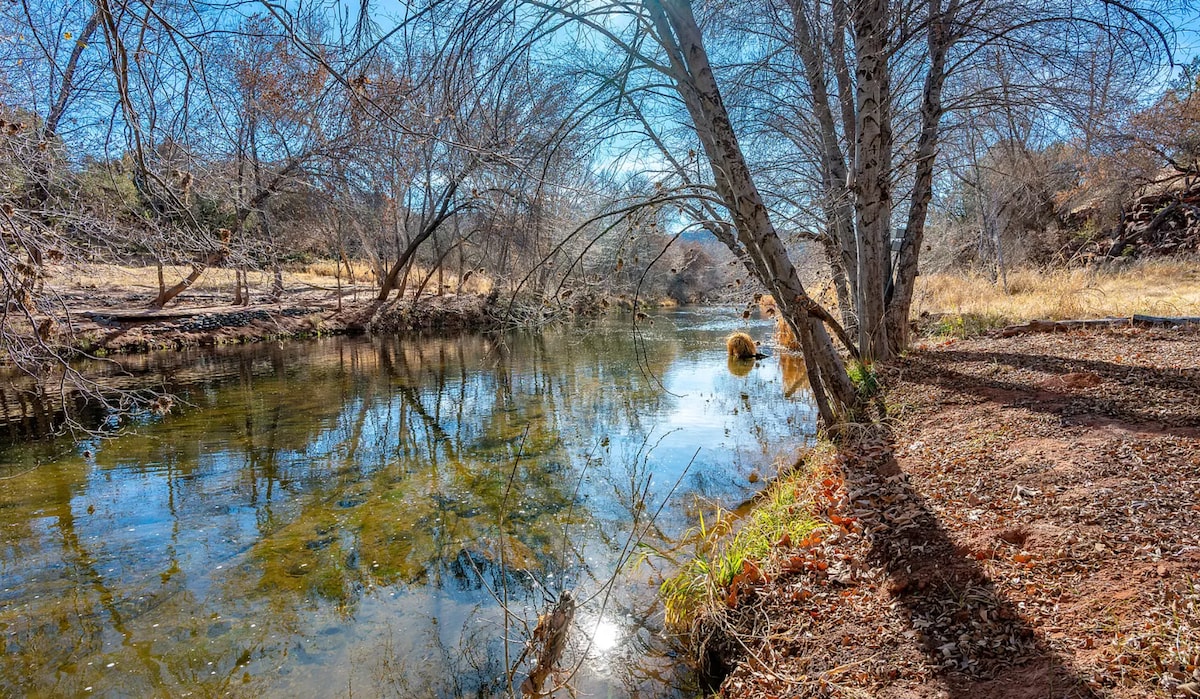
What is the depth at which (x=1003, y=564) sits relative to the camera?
2.59 meters

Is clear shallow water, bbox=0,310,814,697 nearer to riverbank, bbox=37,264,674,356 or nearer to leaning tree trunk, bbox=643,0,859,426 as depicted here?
leaning tree trunk, bbox=643,0,859,426

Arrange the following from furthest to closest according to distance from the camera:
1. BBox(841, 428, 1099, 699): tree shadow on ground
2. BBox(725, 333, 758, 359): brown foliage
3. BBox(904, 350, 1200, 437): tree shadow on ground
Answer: BBox(725, 333, 758, 359): brown foliage, BBox(904, 350, 1200, 437): tree shadow on ground, BBox(841, 428, 1099, 699): tree shadow on ground

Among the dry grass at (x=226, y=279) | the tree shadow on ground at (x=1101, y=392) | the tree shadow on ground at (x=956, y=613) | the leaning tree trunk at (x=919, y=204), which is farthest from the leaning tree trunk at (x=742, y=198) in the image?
the dry grass at (x=226, y=279)

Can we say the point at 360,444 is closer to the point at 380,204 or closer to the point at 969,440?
the point at 969,440

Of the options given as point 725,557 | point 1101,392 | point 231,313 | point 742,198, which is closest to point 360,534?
point 725,557

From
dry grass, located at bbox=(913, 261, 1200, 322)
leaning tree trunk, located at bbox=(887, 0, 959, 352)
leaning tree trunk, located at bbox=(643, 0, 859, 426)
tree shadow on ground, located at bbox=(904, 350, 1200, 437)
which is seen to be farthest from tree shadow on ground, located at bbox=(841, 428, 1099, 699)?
dry grass, located at bbox=(913, 261, 1200, 322)

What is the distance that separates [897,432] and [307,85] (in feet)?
16.1

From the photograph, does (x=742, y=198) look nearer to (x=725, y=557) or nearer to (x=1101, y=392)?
(x=725, y=557)

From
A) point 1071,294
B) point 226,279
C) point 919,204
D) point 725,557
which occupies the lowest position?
point 725,557

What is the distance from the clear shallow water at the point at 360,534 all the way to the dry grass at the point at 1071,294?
402 centimetres

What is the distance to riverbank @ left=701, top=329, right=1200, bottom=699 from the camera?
202 centimetres

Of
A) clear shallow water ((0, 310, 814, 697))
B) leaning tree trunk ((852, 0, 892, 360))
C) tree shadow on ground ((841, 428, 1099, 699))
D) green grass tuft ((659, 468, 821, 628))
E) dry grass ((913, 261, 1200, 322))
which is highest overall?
leaning tree trunk ((852, 0, 892, 360))

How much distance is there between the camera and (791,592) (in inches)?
119

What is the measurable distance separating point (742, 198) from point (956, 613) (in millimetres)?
3401
